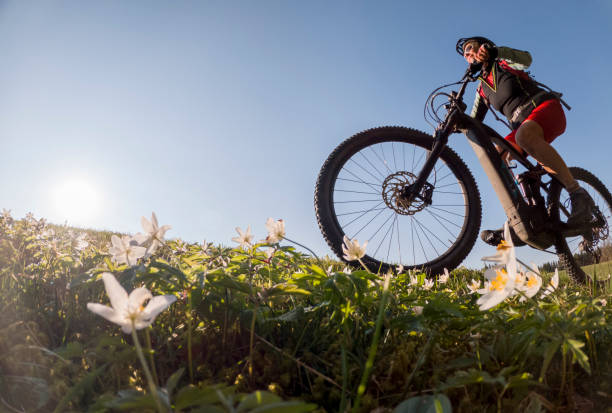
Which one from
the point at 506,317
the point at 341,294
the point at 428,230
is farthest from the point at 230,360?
the point at 428,230

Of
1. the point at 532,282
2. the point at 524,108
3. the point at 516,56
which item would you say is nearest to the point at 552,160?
the point at 524,108

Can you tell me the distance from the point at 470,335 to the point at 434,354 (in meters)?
0.17

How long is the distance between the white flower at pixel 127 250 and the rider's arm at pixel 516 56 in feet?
13.6

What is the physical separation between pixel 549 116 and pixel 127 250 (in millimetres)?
4136

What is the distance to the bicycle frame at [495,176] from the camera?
3.76 meters

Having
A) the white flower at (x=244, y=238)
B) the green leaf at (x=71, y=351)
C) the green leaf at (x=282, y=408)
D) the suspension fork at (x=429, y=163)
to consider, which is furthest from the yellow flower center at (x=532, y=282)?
the suspension fork at (x=429, y=163)

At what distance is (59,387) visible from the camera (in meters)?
0.97

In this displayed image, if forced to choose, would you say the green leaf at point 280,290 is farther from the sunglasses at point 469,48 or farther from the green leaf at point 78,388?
the sunglasses at point 469,48

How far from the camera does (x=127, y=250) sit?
115cm

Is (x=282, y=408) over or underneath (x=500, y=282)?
underneath

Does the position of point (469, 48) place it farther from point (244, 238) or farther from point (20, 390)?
point (20, 390)

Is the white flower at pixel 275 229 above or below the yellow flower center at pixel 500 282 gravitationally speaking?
above

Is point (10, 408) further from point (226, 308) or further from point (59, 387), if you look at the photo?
point (226, 308)

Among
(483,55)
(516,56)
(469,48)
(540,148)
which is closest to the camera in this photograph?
(540,148)
